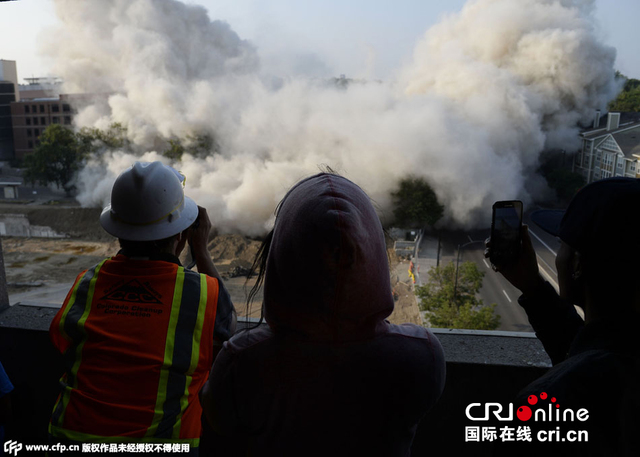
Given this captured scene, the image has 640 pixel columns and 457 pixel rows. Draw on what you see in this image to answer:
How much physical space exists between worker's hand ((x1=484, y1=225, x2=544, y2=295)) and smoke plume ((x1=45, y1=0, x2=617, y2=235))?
11111 millimetres

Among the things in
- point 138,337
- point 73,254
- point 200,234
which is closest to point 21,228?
point 73,254

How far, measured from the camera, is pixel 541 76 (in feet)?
55.4

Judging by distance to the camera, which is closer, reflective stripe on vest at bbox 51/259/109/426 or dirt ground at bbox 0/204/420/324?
reflective stripe on vest at bbox 51/259/109/426

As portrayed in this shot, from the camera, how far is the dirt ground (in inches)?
326

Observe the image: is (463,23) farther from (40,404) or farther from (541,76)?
(40,404)

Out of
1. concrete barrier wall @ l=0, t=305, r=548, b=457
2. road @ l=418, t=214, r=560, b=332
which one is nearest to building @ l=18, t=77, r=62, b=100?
road @ l=418, t=214, r=560, b=332

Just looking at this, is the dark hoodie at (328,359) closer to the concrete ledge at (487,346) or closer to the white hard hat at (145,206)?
the white hard hat at (145,206)

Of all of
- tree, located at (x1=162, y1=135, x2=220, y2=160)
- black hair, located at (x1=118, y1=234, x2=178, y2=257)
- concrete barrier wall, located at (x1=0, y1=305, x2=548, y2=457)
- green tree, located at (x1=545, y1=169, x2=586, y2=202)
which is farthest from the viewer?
tree, located at (x1=162, y1=135, x2=220, y2=160)

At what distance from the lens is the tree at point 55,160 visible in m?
16.2

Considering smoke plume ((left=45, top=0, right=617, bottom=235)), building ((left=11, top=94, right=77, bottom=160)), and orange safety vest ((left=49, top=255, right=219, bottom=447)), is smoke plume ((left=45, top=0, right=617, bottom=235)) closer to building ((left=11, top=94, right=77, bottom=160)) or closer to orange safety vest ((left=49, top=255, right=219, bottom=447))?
building ((left=11, top=94, right=77, bottom=160))

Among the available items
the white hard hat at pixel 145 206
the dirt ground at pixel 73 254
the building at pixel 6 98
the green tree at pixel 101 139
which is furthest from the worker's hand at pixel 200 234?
the building at pixel 6 98

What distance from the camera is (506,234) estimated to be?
1.00m

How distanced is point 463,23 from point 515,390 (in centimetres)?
1994

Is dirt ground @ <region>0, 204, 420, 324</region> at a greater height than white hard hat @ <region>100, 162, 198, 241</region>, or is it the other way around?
white hard hat @ <region>100, 162, 198, 241</region>
